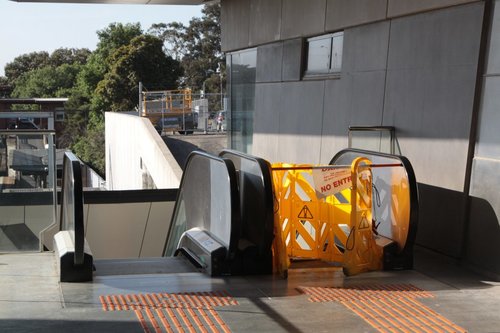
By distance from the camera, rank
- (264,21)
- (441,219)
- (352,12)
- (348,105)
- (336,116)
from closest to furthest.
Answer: (441,219) < (352,12) < (348,105) < (336,116) < (264,21)

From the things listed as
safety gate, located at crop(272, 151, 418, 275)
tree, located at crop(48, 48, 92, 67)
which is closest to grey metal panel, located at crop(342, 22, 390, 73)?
safety gate, located at crop(272, 151, 418, 275)

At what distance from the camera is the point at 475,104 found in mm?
7316

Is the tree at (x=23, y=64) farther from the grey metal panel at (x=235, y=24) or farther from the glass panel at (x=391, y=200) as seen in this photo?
the glass panel at (x=391, y=200)

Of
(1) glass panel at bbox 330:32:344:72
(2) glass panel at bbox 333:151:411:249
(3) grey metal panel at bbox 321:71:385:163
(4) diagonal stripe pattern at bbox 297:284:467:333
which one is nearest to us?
(4) diagonal stripe pattern at bbox 297:284:467:333

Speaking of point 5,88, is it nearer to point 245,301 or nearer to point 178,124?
point 178,124

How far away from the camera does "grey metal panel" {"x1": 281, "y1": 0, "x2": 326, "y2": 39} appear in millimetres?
11914

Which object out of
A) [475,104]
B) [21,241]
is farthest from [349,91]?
[21,241]

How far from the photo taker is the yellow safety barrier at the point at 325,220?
6.66 meters

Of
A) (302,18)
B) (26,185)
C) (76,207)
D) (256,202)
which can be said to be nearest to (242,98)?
(302,18)

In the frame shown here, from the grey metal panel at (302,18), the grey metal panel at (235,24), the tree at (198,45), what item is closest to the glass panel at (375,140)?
the grey metal panel at (302,18)

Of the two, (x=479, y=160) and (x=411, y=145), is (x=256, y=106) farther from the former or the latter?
(x=479, y=160)

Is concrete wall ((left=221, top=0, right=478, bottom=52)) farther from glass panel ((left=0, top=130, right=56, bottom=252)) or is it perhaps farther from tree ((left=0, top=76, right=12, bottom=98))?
tree ((left=0, top=76, right=12, bottom=98))

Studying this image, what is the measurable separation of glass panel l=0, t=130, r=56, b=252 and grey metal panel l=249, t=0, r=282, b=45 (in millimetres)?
7293

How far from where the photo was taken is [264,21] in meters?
14.9
